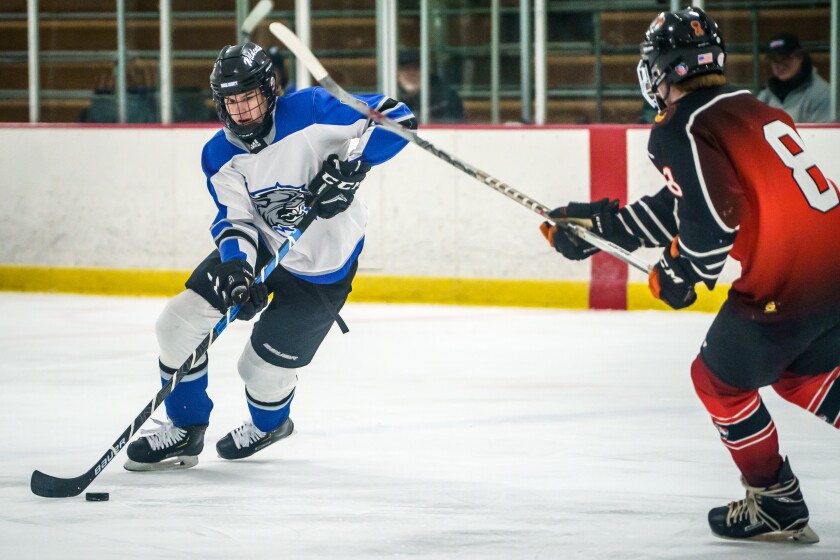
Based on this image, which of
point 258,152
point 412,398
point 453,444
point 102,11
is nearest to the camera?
point 258,152

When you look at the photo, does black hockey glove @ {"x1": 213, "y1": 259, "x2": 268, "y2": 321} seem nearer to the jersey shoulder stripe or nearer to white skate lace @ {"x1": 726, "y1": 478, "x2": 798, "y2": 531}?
the jersey shoulder stripe

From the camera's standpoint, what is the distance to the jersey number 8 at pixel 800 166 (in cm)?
252

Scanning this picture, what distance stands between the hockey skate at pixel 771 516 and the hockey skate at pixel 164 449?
1.36 m

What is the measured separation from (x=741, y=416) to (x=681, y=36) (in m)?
0.72

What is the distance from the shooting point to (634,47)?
7.20m

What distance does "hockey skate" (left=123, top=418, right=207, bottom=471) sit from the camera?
3.43 m

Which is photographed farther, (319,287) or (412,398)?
(412,398)

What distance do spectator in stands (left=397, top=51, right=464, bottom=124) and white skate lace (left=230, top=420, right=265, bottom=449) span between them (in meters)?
3.87

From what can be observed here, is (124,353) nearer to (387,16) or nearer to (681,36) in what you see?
(387,16)

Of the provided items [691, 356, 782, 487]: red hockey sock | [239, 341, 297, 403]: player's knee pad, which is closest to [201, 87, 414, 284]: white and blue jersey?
[239, 341, 297, 403]: player's knee pad

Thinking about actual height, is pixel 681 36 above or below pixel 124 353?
above

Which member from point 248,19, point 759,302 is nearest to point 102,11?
point 248,19

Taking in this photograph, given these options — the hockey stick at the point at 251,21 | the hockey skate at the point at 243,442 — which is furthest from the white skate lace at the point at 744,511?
the hockey stick at the point at 251,21

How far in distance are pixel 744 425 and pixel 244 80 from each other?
4.59 feet
